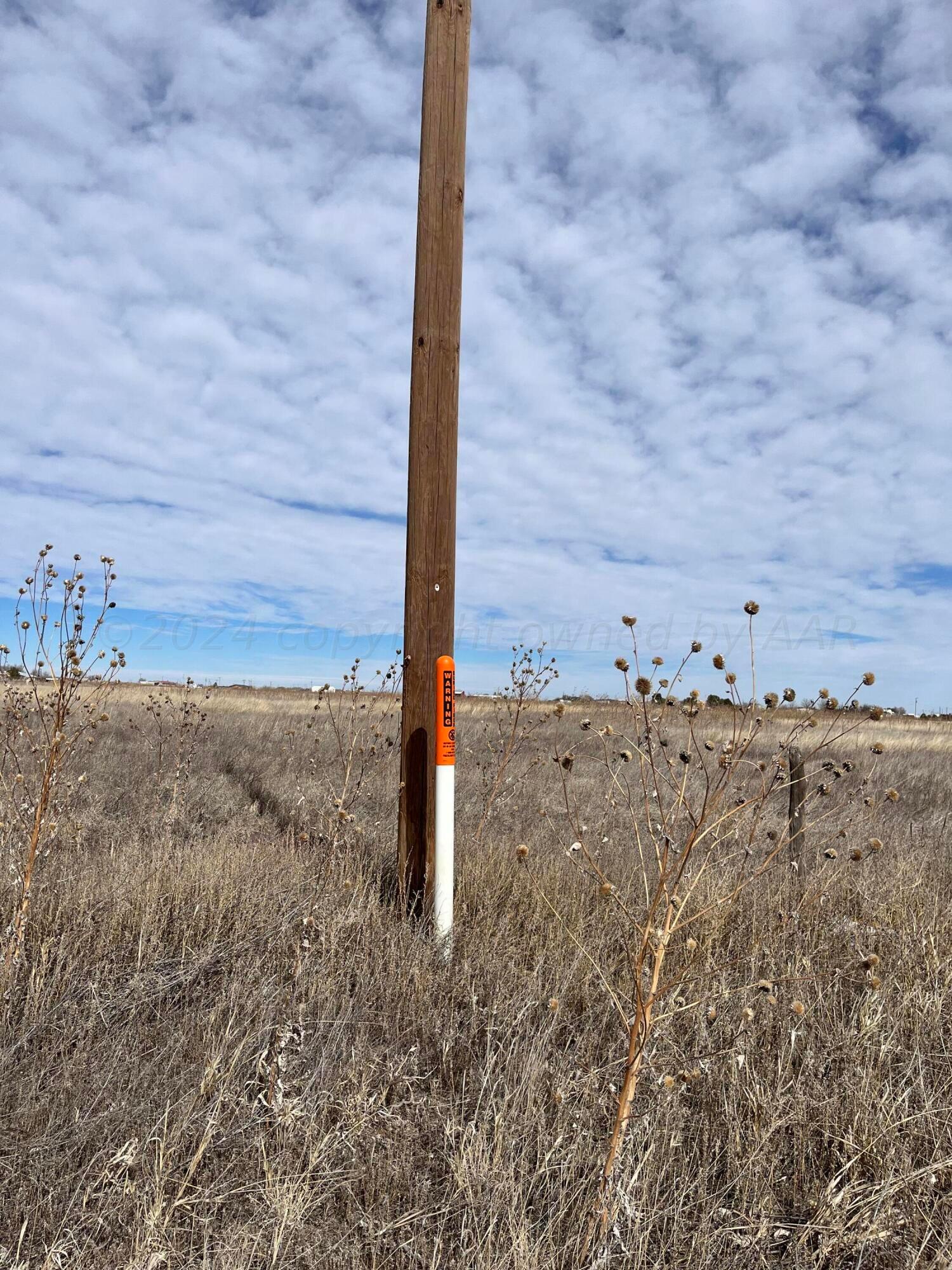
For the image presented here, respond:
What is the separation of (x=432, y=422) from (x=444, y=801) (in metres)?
2.06

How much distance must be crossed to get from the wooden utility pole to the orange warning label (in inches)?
1.5

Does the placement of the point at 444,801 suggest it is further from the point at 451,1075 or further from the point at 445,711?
the point at 451,1075

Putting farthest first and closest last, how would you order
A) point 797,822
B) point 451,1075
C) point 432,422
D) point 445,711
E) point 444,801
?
point 797,822 < point 432,422 < point 445,711 < point 444,801 < point 451,1075

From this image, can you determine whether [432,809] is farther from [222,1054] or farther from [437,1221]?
[437,1221]

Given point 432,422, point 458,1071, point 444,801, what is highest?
point 432,422

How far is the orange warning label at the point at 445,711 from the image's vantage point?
4090mm

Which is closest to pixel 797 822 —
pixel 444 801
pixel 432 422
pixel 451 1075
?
pixel 444 801

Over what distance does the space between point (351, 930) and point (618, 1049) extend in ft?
4.72

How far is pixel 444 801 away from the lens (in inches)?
159

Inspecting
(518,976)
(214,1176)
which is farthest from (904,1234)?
(214,1176)

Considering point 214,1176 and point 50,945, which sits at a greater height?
point 50,945

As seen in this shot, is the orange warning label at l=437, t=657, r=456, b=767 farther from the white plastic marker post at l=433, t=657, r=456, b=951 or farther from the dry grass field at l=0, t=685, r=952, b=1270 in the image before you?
the dry grass field at l=0, t=685, r=952, b=1270

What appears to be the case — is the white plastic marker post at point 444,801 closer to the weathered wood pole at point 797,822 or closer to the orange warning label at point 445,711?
the orange warning label at point 445,711

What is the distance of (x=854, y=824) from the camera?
24.5ft
